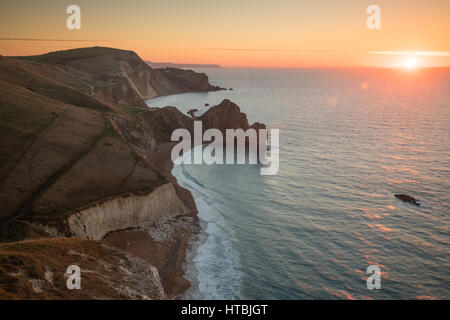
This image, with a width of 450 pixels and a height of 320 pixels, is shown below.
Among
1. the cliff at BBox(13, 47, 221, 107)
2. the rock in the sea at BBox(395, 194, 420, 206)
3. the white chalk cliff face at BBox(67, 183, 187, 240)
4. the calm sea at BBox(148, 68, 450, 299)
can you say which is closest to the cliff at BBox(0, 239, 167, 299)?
the calm sea at BBox(148, 68, 450, 299)

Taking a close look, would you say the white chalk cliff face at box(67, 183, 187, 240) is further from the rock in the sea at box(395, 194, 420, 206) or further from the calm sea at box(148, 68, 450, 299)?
the rock in the sea at box(395, 194, 420, 206)

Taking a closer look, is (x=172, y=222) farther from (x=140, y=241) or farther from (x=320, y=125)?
(x=320, y=125)

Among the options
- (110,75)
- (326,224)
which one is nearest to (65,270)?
(326,224)

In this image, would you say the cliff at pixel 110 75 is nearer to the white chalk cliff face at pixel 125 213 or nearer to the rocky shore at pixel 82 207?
the rocky shore at pixel 82 207

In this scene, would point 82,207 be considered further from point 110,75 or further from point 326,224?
point 110,75
